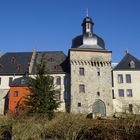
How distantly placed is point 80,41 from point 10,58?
50.8 ft

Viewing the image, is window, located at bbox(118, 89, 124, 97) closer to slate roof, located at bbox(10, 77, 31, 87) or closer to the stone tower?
the stone tower

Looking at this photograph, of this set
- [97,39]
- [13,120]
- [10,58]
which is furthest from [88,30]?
[13,120]

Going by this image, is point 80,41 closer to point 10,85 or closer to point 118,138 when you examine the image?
point 10,85

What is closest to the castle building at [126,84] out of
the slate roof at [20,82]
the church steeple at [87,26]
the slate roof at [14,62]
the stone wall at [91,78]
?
the stone wall at [91,78]

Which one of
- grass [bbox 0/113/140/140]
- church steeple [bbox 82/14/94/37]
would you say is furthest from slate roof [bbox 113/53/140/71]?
grass [bbox 0/113/140/140]

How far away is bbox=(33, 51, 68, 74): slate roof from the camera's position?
159 feet

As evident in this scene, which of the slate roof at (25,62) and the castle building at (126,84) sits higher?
the slate roof at (25,62)

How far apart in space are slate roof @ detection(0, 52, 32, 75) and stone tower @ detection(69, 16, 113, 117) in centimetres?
1038

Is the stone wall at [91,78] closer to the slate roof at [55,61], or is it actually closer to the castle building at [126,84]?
the castle building at [126,84]

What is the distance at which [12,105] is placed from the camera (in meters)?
44.7

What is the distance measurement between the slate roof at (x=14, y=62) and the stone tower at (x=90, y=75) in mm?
10377

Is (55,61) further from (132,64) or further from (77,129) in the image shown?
(77,129)

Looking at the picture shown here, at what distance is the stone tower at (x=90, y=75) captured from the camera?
44.1 m

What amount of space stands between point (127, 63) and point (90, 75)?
868cm
